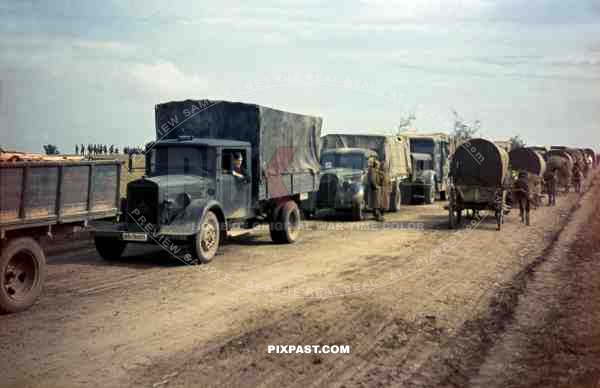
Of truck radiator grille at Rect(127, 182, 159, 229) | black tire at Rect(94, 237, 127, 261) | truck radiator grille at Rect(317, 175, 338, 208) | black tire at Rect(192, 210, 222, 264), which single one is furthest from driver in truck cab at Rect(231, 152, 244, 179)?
truck radiator grille at Rect(317, 175, 338, 208)

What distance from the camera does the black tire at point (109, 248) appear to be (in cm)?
1084

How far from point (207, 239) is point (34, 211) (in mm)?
3657

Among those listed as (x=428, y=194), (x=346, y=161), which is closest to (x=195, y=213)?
(x=346, y=161)

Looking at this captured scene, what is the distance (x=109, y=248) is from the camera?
1094cm

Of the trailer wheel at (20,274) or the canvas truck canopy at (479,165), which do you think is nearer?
the trailer wheel at (20,274)

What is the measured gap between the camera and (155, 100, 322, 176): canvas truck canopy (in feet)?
40.7

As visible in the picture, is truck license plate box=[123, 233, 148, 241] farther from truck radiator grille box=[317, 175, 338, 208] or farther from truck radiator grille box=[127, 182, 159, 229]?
truck radiator grille box=[317, 175, 338, 208]

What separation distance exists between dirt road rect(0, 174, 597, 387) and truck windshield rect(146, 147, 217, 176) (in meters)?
1.68

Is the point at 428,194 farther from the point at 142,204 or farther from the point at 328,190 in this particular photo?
the point at 142,204

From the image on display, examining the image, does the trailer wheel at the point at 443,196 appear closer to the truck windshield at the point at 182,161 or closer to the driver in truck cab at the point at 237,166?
the driver in truck cab at the point at 237,166

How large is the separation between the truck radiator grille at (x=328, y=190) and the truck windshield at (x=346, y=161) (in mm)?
1262

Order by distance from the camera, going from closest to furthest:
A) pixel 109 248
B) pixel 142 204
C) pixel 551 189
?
1. pixel 142 204
2. pixel 109 248
3. pixel 551 189

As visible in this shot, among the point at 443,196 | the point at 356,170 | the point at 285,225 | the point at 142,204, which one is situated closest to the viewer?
the point at 142,204

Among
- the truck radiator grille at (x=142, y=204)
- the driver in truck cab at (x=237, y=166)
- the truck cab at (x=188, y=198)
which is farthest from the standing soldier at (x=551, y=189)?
the truck radiator grille at (x=142, y=204)
